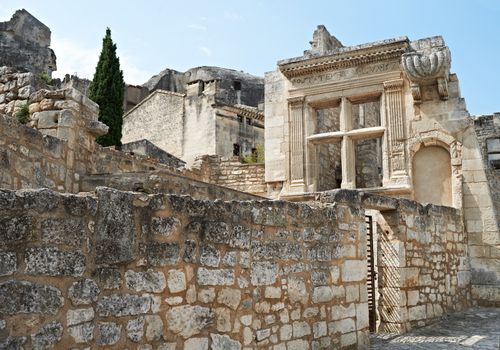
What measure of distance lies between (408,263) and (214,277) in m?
3.89

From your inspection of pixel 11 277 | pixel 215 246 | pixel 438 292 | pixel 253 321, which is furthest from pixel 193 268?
pixel 438 292

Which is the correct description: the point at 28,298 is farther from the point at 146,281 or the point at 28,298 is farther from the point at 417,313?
the point at 417,313

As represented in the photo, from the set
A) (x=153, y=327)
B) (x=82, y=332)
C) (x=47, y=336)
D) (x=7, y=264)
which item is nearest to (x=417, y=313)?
(x=153, y=327)

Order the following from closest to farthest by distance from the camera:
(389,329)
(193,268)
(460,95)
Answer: (193,268)
(389,329)
(460,95)

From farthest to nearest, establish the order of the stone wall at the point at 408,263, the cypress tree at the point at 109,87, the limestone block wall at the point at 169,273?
the cypress tree at the point at 109,87, the stone wall at the point at 408,263, the limestone block wall at the point at 169,273

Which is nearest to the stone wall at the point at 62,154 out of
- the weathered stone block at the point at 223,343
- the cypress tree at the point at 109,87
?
the weathered stone block at the point at 223,343

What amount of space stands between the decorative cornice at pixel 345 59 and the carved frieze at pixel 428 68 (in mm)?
734

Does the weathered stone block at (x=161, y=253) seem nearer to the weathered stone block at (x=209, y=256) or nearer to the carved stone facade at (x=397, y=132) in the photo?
the weathered stone block at (x=209, y=256)

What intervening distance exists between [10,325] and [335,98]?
1007cm

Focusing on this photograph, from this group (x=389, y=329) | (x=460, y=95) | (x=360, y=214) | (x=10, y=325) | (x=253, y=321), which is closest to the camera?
(x=10, y=325)

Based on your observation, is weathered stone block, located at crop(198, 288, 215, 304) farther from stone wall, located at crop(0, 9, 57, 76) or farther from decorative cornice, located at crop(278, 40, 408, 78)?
stone wall, located at crop(0, 9, 57, 76)

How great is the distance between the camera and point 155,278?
3.43m

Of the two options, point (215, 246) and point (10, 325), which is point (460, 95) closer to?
point (215, 246)

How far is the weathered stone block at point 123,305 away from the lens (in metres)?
3.12
